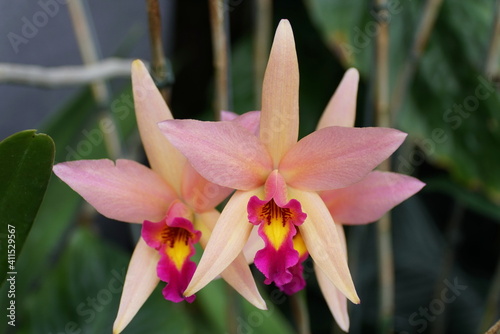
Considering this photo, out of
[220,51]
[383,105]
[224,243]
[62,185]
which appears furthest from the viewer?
[62,185]

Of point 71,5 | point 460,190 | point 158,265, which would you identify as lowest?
point 460,190

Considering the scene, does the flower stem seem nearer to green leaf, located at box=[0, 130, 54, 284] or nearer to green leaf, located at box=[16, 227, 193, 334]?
green leaf, located at box=[0, 130, 54, 284]

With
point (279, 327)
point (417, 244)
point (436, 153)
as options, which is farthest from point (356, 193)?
point (417, 244)

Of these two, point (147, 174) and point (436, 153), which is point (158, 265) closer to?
point (147, 174)

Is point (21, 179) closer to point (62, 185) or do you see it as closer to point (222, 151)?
point (222, 151)

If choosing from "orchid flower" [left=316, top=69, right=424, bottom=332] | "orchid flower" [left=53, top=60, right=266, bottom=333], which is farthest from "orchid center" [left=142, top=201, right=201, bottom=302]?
"orchid flower" [left=316, top=69, right=424, bottom=332]

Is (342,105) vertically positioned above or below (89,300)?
above

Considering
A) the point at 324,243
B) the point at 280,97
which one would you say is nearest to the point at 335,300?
the point at 324,243
